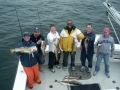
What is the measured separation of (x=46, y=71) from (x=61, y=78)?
609mm

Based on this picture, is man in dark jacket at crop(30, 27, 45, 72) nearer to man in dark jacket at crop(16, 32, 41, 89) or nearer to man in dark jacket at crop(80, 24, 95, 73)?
man in dark jacket at crop(16, 32, 41, 89)

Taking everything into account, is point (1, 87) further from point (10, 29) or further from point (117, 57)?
point (10, 29)

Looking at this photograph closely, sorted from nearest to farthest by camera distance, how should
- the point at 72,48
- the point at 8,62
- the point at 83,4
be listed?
1. the point at 72,48
2. the point at 8,62
3. the point at 83,4

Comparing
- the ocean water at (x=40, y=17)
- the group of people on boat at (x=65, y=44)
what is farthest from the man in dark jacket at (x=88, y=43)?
the ocean water at (x=40, y=17)

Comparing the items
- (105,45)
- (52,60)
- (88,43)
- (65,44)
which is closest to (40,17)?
(52,60)

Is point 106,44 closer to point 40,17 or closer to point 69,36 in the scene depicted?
point 69,36

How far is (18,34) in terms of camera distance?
10945 mm

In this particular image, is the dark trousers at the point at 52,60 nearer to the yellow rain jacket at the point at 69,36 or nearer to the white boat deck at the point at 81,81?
the white boat deck at the point at 81,81

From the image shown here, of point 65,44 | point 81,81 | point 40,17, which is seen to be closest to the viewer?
point 65,44

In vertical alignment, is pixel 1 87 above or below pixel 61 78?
below

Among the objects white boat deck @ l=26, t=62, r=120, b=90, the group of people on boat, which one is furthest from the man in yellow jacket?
white boat deck @ l=26, t=62, r=120, b=90

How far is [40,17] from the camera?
1323 cm

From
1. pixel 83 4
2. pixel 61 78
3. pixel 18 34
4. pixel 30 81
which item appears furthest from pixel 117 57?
pixel 83 4

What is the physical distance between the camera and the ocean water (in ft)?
31.5
